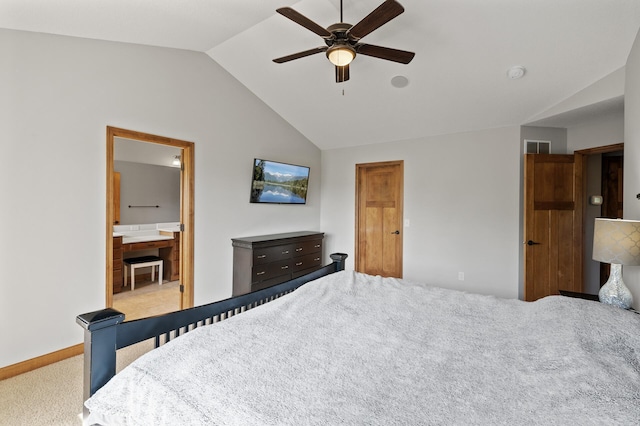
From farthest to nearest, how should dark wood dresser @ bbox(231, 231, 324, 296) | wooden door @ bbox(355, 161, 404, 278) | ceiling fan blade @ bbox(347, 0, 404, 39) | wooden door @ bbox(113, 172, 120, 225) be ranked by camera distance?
wooden door @ bbox(113, 172, 120, 225), wooden door @ bbox(355, 161, 404, 278), dark wood dresser @ bbox(231, 231, 324, 296), ceiling fan blade @ bbox(347, 0, 404, 39)

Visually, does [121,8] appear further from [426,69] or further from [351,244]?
[351,244]

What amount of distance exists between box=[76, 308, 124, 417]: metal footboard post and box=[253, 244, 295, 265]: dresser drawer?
2.67 m

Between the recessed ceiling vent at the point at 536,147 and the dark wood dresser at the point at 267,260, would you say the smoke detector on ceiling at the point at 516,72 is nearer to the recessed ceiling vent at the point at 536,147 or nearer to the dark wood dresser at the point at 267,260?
the recessed ceiling vent at the point at 536,147

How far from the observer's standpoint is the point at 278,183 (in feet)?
15.4

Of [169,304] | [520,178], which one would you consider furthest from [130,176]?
[520,178]

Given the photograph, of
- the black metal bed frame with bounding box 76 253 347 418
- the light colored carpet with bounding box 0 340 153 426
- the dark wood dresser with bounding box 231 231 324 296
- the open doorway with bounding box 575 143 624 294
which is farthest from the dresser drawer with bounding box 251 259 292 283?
the open doorway with bounding box 575 143 624 294

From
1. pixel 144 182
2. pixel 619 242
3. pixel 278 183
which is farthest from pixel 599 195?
pixel 144 182

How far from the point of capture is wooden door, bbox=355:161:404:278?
486 cm

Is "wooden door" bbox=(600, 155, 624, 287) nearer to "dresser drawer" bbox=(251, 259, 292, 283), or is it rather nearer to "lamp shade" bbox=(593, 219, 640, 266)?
"lamp shade" bbox=(593, 219, 640, 266)

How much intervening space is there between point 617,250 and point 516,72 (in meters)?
1.95

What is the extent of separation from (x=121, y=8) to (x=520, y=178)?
443 cm

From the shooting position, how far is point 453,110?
3881 millimetres

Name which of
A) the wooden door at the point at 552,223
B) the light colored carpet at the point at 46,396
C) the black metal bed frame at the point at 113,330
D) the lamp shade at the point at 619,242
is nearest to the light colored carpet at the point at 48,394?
the light colored carpet at the point at 46,396

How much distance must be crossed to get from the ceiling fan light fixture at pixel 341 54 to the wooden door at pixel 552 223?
2.76m
